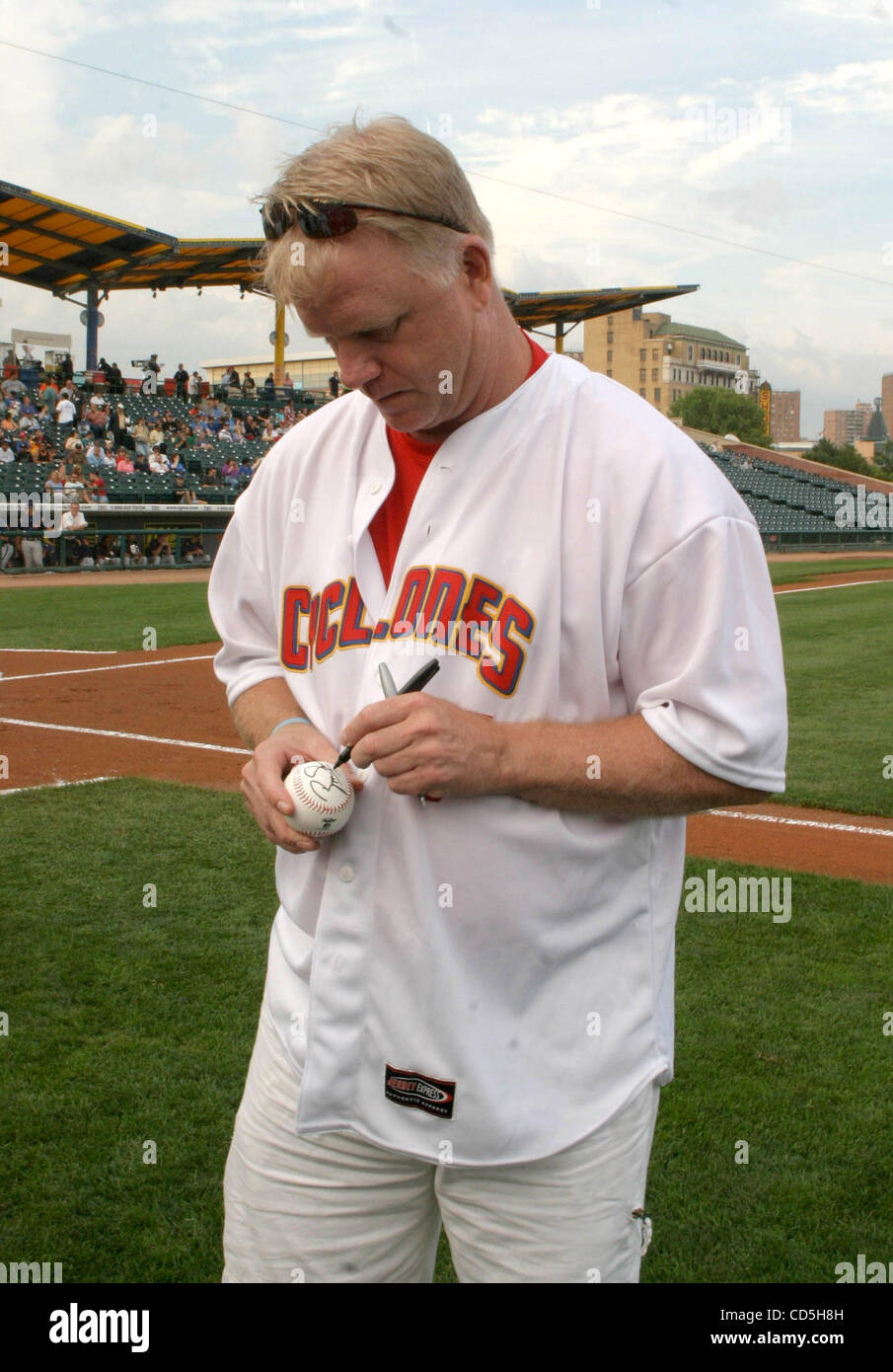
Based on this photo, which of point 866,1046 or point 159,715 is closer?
point 866,1046

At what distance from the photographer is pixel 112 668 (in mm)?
11641

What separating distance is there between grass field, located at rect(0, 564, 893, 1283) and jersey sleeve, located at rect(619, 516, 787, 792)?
2.01m

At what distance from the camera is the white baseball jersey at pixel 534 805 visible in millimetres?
1605

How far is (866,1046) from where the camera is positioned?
13.8 feet

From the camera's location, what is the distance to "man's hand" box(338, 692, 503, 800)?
1556 millimetres

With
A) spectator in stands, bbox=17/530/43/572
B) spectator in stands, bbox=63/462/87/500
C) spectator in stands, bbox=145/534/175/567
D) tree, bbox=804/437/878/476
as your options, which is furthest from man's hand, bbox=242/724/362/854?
tree, bbox=804/437/878/476

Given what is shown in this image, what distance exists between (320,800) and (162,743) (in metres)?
7.23

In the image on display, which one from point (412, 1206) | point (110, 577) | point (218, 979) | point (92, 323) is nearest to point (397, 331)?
point (412, 1206)

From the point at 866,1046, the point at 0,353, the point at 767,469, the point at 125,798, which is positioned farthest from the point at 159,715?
the point at 767,469

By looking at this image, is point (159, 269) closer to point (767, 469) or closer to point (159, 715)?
point (159, 715)

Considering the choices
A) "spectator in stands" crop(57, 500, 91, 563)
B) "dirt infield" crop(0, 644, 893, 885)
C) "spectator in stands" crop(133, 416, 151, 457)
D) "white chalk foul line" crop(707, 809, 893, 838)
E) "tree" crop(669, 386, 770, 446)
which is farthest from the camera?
"tree" crop(669, 386, 770, 446)

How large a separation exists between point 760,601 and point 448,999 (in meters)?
0.69

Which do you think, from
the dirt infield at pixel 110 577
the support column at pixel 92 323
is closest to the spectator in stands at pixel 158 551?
the dirt infield at pixel 110 577

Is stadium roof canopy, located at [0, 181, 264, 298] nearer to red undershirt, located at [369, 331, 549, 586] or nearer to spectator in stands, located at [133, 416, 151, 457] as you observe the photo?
spectator in stands, located at [133, 416, 151, 457]
